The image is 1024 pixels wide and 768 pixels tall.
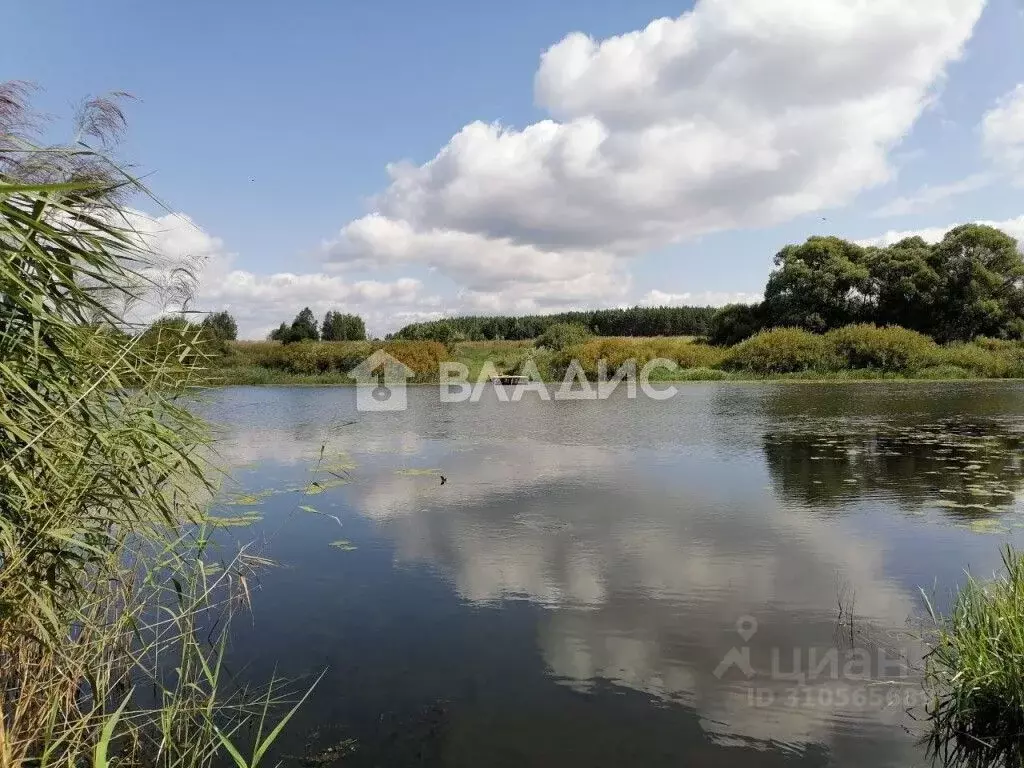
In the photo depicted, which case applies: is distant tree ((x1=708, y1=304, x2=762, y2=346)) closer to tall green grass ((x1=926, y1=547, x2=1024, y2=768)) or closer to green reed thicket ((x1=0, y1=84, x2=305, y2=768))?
tall green grass ((x1=926, y1=547, x2=1024, y2=768))

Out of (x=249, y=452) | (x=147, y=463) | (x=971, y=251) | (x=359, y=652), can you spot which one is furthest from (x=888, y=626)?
(x=971, y=251)

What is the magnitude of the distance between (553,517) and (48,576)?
5.11 meters

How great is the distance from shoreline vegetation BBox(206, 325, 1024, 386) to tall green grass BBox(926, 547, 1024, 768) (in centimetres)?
2696

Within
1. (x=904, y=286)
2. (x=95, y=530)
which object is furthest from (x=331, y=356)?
(x=95, y=530)

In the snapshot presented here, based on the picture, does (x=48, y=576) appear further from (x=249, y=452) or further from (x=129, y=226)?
(x=249, y=452)

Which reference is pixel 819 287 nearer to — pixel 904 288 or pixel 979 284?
pixel 904 288

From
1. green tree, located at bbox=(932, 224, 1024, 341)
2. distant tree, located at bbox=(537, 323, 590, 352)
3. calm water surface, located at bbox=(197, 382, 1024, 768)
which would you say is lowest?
calm water surface, located at bbox=(197, 382, 1024, 768)

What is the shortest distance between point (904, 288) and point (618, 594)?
34140mm

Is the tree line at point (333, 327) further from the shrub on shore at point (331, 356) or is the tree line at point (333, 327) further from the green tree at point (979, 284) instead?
the green tree at point (979, 284)

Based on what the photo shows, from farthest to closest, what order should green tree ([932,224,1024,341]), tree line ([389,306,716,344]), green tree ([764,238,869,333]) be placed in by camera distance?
tree line ([389,306,716,344]), green tree ([764,238,869,333]), green tree ([932,224,1024,341])

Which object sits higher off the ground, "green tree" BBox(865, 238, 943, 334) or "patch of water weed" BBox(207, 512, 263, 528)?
"green tree" BBox(865, 238, 943, 334)

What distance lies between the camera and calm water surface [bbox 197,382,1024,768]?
319 centimetres

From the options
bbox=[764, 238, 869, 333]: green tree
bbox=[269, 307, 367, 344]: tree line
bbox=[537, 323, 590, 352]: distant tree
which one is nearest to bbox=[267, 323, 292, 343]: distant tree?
bbox=[269, 307, 367, 344]: tree line

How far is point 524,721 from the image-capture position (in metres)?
3.28
